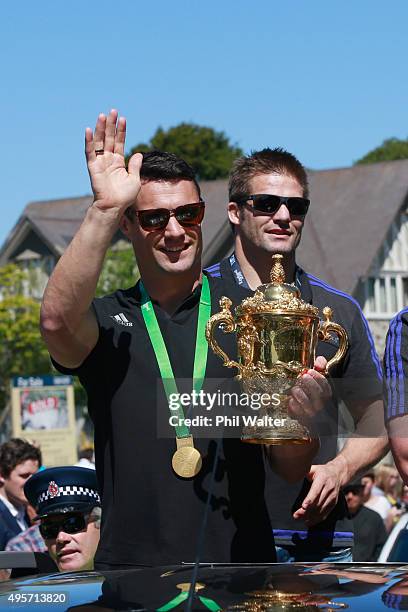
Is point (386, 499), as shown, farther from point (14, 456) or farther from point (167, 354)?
point (167, 354)

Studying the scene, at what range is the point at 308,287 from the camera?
5.79 metres

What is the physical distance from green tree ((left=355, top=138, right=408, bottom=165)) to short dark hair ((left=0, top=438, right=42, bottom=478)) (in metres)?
82.7

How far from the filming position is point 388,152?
93.6 meters

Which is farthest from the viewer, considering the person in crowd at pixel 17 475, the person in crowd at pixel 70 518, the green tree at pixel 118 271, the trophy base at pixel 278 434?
the green tree at pixel 118 271

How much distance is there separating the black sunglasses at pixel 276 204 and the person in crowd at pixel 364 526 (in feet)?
20.8

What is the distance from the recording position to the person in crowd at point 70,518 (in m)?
6.41

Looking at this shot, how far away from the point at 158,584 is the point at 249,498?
1.34 metres

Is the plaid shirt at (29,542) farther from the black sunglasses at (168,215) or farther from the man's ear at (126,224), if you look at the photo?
the black sunglasses at (168,215)

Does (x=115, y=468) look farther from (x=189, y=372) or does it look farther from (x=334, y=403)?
(x=334, y=403)

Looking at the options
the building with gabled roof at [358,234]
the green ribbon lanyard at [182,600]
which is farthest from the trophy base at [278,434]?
the building with gabled roof at [358,234]

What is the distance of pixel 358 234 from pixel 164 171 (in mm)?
54698

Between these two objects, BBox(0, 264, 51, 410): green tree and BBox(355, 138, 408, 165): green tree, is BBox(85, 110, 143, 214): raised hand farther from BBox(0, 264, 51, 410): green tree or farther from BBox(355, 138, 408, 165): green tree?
BBox(355, 138, 408, 165): green tree

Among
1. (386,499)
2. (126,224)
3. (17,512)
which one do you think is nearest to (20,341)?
(386,499)

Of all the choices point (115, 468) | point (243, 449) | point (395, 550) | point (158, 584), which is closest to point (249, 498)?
point (243, 449)
